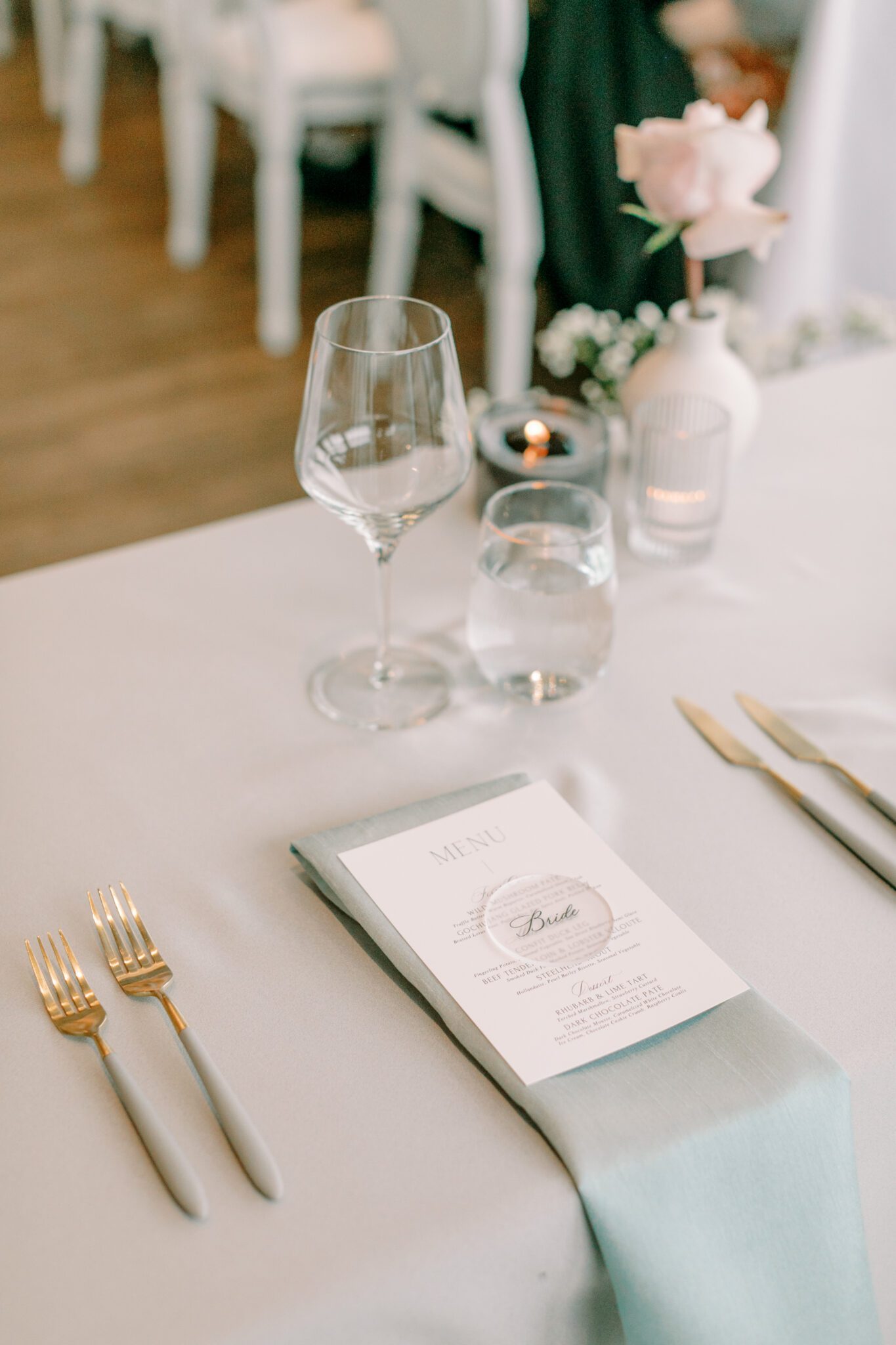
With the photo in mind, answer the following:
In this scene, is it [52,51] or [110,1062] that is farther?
[52,51]

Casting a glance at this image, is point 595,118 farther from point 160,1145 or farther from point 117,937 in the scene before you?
point 160,1145

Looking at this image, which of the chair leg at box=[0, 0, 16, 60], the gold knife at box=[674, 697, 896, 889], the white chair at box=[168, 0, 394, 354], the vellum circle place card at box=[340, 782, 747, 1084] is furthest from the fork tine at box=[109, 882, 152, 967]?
the chair leg at box=[0, 0, 16, 60]

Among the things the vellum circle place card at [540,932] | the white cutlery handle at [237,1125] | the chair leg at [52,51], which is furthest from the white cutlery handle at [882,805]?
the chair leg at [52,51]

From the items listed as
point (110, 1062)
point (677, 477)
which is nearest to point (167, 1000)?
point (110, 1062)

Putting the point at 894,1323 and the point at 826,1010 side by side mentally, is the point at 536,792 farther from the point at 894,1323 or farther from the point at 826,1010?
the point at 894,1323

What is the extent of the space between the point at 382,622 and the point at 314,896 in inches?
8.1

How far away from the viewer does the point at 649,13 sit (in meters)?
2.38

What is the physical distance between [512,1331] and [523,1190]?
0.21 feet

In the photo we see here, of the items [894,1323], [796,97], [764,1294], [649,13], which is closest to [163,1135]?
[764,1294]

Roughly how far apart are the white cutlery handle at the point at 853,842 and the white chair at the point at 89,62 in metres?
2.87

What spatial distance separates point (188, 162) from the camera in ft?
10.3

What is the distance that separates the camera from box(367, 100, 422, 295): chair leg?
8.25 feet

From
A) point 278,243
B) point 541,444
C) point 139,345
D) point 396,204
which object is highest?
point 541,444

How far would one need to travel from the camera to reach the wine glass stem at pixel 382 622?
31.8 inches
